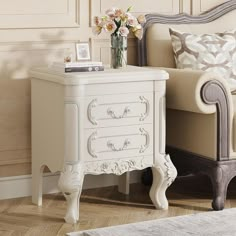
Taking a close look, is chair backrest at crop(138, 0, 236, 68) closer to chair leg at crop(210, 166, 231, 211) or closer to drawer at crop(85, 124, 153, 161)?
drawer at crop(85, 124, 153, 161)

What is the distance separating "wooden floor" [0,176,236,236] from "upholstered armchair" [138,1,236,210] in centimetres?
18

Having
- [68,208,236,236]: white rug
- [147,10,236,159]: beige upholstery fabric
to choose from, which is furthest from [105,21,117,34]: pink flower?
[68,208,236,236]: white rug

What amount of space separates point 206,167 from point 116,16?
2.99ft

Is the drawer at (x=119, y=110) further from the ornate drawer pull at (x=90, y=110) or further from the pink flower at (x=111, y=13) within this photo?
the pink flower at (x=111, y=13)

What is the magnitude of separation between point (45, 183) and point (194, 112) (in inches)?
36.7

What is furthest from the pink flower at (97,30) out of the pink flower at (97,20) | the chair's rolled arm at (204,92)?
the chair's rolled arm at (204,92)

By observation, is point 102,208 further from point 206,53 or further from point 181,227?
point 206,53

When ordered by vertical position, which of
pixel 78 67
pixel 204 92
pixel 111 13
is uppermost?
pixel 111 13

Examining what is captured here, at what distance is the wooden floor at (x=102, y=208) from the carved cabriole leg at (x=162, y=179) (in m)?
0.05

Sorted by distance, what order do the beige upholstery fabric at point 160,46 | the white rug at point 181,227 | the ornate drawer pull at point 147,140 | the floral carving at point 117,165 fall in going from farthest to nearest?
the beige upholstery fabric at point 160,46, the ornate drawer pull at point 147,140, the floral carving at point 117,165, the white rug at point 181,227

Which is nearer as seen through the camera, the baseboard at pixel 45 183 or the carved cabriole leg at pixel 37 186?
the carved cabriole leg at pixel 37 186

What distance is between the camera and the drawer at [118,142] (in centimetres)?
366

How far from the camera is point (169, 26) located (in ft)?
14.3

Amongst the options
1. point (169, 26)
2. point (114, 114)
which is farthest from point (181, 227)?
point (169, 26)
